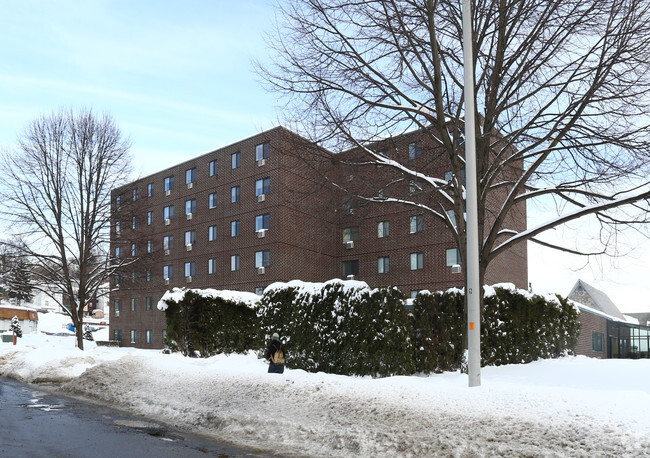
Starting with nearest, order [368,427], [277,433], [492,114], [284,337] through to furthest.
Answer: [368,427]
[277,433]
[492,114]
[284,337]

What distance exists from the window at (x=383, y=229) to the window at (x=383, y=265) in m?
1.45

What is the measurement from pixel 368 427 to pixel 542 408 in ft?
8.29

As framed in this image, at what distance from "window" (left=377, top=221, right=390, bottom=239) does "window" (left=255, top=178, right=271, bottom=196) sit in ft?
25.8

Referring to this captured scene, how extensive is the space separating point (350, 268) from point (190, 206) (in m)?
14.3

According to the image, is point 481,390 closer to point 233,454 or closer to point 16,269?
point 233,454

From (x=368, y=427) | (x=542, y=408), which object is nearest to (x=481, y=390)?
(x=542, y=408)

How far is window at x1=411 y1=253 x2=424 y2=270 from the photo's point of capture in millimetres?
35750

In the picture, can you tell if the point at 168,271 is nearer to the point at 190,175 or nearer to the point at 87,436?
the point at 190,175

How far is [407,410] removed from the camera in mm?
9023

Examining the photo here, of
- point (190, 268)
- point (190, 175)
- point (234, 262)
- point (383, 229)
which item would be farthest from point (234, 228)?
point (383, 229)

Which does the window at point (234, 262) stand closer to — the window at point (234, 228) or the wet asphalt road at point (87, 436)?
the window at point (234, 228)

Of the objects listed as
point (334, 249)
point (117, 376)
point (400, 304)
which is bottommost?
point (117, 376)

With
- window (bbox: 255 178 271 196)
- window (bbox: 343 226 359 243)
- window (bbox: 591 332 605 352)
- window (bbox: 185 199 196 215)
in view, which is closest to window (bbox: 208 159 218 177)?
window (bbox: 185 199 196 215)

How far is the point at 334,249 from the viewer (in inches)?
1604
